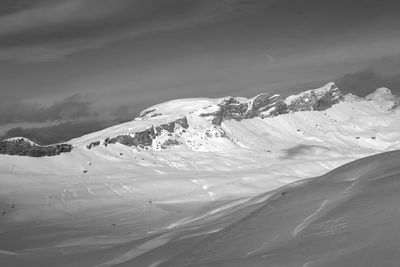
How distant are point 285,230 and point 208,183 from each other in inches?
6373

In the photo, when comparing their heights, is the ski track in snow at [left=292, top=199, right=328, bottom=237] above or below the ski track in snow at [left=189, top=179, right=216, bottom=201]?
above

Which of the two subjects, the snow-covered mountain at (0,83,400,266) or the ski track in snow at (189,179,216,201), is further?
the ski track in snow at (189,179,216,201)

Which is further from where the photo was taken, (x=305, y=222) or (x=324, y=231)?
(x=305, y=222)

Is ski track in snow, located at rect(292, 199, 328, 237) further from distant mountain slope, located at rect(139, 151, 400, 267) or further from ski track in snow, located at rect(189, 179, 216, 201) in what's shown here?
ski track in snow, located at rect(189, 179, 216, 201)

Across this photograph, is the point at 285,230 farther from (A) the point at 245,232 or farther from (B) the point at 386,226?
(B) the point at 386,226

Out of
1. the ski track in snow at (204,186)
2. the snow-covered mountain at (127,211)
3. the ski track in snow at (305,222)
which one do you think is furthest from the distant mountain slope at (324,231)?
the ski track in snow at (204,186)

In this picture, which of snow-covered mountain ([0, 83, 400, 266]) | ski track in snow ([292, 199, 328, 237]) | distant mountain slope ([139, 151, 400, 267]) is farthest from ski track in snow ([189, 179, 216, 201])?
ski track in snow ([292, 199, 328, 237])

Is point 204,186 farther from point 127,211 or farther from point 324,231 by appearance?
point 324,231

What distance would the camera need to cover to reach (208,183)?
7210 inches

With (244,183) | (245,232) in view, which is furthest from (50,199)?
(245,232)

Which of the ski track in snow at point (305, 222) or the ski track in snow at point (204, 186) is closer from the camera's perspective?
the ski track in snow at point (305, 222)

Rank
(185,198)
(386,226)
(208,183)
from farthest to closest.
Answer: (208,183)
(185,198)
(386,226)

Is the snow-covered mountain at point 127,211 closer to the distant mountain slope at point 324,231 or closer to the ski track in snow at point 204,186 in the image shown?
the distant mountain slope at point 324,231

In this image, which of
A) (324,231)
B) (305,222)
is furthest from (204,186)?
(324,231)
